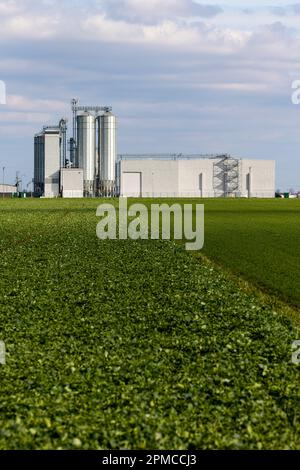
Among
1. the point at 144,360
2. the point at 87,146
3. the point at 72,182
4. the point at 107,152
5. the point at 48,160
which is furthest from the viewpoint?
the point at 48,160

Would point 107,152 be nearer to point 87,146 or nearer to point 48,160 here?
point 87,146

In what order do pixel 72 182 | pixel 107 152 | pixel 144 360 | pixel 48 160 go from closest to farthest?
pixel 144 360, pixel 72 182, pixel 107 152, pixel 48 160

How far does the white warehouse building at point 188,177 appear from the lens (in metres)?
134

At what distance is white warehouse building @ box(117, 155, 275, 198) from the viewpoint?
5285 inches

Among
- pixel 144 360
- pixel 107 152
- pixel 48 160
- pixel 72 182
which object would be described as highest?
pixel 107 152

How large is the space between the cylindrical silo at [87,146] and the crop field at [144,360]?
322ft

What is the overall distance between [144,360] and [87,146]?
111 m

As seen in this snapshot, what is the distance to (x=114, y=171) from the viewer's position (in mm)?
125750

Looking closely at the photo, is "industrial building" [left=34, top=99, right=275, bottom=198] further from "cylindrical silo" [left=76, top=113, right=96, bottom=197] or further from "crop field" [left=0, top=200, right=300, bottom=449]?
"crop field" [left=0, top=200, right=300, bottom=449]

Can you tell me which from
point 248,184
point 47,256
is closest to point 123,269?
point 47,256

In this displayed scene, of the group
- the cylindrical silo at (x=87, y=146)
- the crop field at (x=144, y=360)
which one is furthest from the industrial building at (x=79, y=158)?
the crop field at (x=144, y=360)

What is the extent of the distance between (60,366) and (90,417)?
223 cm

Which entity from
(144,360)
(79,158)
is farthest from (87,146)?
(144,360)
